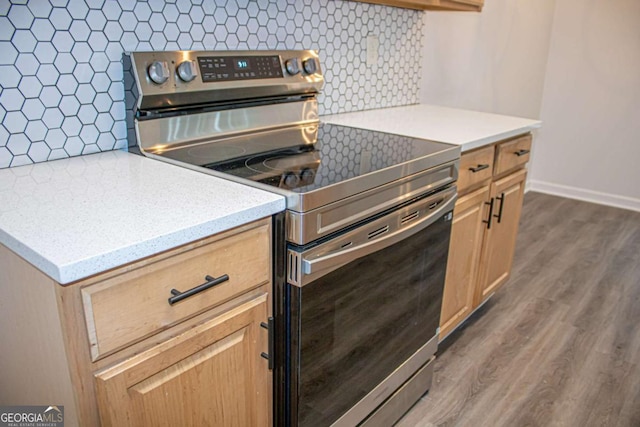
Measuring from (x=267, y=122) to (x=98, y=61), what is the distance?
0.56m

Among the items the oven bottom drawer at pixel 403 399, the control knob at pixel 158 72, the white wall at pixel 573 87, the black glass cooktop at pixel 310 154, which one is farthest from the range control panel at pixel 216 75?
the white wall at pixel 573 87

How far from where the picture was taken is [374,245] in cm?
128

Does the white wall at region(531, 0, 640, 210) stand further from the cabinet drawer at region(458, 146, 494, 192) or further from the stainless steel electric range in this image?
the stainless steel electric range

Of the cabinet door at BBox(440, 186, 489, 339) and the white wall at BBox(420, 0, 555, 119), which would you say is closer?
the cabinet door at BBox(440, 186, 489, 339)

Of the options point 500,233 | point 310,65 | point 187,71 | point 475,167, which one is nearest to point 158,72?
point 187,71

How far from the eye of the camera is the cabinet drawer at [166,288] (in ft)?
2.71

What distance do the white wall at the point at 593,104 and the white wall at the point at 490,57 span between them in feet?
0.53

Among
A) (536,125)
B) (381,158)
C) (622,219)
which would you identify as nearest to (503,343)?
(536,125)

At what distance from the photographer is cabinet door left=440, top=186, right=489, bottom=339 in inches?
72.7

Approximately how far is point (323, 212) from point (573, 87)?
382cm

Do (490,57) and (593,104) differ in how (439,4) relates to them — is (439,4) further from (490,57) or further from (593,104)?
(593,104)

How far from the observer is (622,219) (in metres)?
3.79

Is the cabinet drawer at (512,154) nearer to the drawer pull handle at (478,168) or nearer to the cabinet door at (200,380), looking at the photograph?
the drawer pull handle at (478,168)

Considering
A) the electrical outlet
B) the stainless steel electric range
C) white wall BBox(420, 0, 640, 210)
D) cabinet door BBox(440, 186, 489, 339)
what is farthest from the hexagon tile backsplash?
white wall BBox(420, 0, 640, 210)
